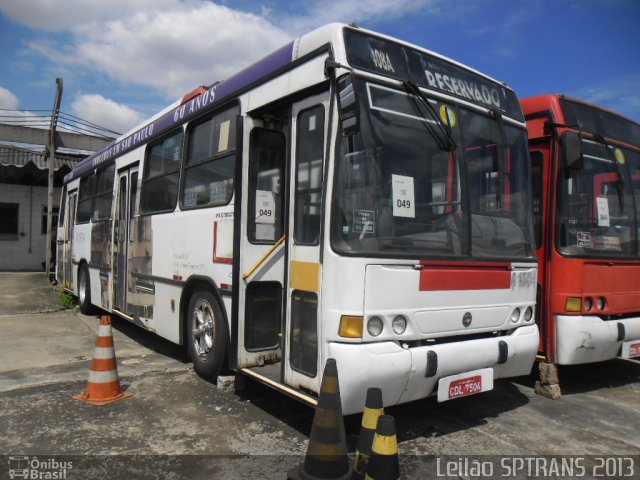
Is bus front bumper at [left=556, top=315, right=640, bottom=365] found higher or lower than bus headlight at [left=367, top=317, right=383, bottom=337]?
lower

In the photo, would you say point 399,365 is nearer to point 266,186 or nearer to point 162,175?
point 266,186

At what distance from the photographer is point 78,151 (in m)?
18.9

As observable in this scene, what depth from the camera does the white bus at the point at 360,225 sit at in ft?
11.4

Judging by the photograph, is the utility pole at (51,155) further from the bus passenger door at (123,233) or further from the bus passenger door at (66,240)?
the bus passenger door at (123,233)

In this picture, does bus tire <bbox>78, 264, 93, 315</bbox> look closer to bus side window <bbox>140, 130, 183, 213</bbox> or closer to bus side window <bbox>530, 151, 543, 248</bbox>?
bus side window <bbox>140, 130, 183, 213</bbox>

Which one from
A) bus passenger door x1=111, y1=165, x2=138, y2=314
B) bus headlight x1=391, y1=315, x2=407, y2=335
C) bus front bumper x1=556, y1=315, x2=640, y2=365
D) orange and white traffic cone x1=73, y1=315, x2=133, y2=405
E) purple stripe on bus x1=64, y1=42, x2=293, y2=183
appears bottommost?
orange and white traffic cone x1=73, y1=315, x2=133, y2=405

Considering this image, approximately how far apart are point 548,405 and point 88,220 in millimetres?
8179

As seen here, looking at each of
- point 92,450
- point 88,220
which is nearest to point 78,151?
point 88,220

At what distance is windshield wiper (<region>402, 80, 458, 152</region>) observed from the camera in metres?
3.79

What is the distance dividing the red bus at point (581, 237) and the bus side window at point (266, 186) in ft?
9.07

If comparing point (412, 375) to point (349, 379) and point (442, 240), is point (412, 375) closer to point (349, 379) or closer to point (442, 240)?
point (349, 379)

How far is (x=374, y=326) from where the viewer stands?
136 inches

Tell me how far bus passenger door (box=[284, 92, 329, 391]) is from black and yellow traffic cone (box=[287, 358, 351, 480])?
599mm

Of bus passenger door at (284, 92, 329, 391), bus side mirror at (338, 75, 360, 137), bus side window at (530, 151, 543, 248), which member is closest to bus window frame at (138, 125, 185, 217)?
bus passenger door at (284, 92, 329, 391)
